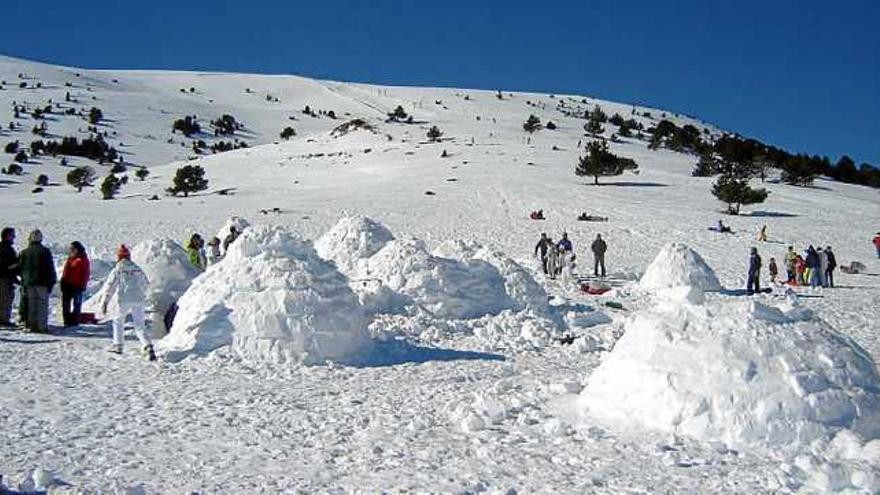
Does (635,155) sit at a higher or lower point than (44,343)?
higher

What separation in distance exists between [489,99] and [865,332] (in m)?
93.2

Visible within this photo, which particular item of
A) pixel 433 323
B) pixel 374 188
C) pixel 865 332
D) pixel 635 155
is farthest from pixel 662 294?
pixel 635 155

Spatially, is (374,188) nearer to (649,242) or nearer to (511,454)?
(649,242)

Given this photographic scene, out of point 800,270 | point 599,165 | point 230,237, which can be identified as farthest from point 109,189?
point 800,270

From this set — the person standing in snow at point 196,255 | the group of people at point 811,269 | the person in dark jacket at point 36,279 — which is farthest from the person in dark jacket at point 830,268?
the person in dark jacket at point 36,279

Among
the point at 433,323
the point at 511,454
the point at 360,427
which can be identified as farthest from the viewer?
the point at 433,323

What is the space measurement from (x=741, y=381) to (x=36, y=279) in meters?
9.41

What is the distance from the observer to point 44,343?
10.9 m

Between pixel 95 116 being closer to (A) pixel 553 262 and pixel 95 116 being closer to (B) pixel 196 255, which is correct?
(A) pixel 553 262

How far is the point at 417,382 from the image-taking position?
9758 millimetres

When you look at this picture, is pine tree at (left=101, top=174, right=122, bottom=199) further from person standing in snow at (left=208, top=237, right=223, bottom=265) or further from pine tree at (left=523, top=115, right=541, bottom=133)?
pine tree at (left=523, top=115, right=541, bottom=133)

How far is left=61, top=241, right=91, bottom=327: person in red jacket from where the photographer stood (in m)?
12.0

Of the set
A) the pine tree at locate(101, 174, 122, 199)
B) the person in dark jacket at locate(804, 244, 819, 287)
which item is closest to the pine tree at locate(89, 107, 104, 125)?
the pine tree at locate(101, 174, 122, 199)

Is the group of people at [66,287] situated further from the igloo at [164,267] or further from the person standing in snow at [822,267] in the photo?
the person standing in snow at [822,267]
